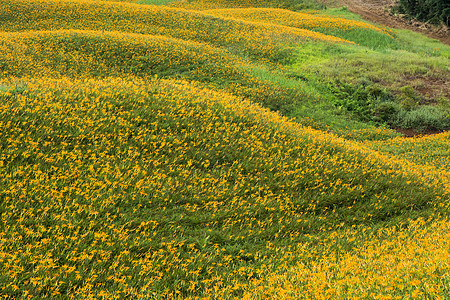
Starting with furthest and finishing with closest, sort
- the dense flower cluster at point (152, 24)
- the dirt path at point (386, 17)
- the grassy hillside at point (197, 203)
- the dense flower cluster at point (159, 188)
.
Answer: the dirt path at point (386, 17)
the dense flower cluster at point (152, 24)
the dense flower cluster at point (159, 188)
the grassy hillside at point (197, 203)

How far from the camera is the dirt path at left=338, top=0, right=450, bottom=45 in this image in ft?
128

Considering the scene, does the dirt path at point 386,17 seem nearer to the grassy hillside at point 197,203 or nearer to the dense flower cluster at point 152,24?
the dense flower cluster at point 152,24

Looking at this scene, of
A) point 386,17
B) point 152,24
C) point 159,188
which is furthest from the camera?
point 386,17

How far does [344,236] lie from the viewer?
6879 mm

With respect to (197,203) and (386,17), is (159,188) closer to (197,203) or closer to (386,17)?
(197,203)

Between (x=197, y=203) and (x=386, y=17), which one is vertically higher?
(x=386, y=17)

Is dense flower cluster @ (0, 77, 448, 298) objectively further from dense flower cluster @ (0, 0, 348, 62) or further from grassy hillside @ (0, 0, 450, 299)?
dense flower cluster @ (0, 0, 348, 62)

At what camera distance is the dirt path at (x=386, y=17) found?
128ft

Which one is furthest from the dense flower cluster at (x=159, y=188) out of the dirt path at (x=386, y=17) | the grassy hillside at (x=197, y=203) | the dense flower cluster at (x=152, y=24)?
the dirt path at (x=386, y=17)

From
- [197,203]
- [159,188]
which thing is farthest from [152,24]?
[197,203]

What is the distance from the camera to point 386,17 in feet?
152

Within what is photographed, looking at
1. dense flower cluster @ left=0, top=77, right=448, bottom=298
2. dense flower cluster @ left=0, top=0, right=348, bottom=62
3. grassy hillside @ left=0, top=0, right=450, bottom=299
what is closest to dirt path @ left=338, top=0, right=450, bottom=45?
dense flower cluster @ left=0, top=0, right=348, bottom=62

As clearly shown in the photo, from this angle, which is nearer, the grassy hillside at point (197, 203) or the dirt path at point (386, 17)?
the grassy hillside at point (197, 203)

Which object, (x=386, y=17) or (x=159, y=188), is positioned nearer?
(x=159, y=188)
